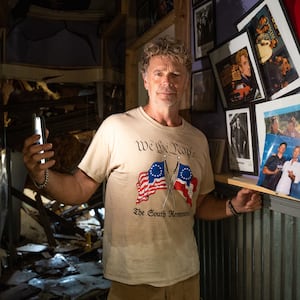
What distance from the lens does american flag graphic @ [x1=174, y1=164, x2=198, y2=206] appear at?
4.35 feet

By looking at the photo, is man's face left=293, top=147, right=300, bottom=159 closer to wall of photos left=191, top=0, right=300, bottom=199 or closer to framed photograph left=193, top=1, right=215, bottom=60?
wall of photos left=191, top=0, right=300, bottom=199

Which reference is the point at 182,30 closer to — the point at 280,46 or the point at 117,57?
the point at 280,46

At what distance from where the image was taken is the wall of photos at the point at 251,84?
3.57ft

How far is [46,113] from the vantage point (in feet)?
13.4

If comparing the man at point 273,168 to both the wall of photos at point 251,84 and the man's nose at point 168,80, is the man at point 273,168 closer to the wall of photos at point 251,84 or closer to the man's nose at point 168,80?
the wall of photos at point 251,84

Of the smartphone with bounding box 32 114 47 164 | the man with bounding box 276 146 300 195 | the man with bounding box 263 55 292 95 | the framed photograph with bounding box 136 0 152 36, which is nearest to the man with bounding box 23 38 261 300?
the smartphone with bounding box 32 114 47 164

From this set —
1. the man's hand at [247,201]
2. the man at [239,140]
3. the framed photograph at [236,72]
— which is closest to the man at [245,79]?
the framed photograph at [236,72]

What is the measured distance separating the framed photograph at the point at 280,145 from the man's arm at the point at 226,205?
130 mm

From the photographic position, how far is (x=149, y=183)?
129 centimetres

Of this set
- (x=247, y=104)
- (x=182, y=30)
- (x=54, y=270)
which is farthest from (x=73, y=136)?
(x=247, y=104)

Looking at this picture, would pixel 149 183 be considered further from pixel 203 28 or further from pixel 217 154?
pixel 203 28

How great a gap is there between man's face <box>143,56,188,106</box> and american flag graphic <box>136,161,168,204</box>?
0.26 metres

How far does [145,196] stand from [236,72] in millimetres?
601

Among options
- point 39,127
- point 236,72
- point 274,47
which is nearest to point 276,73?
point 274,47
